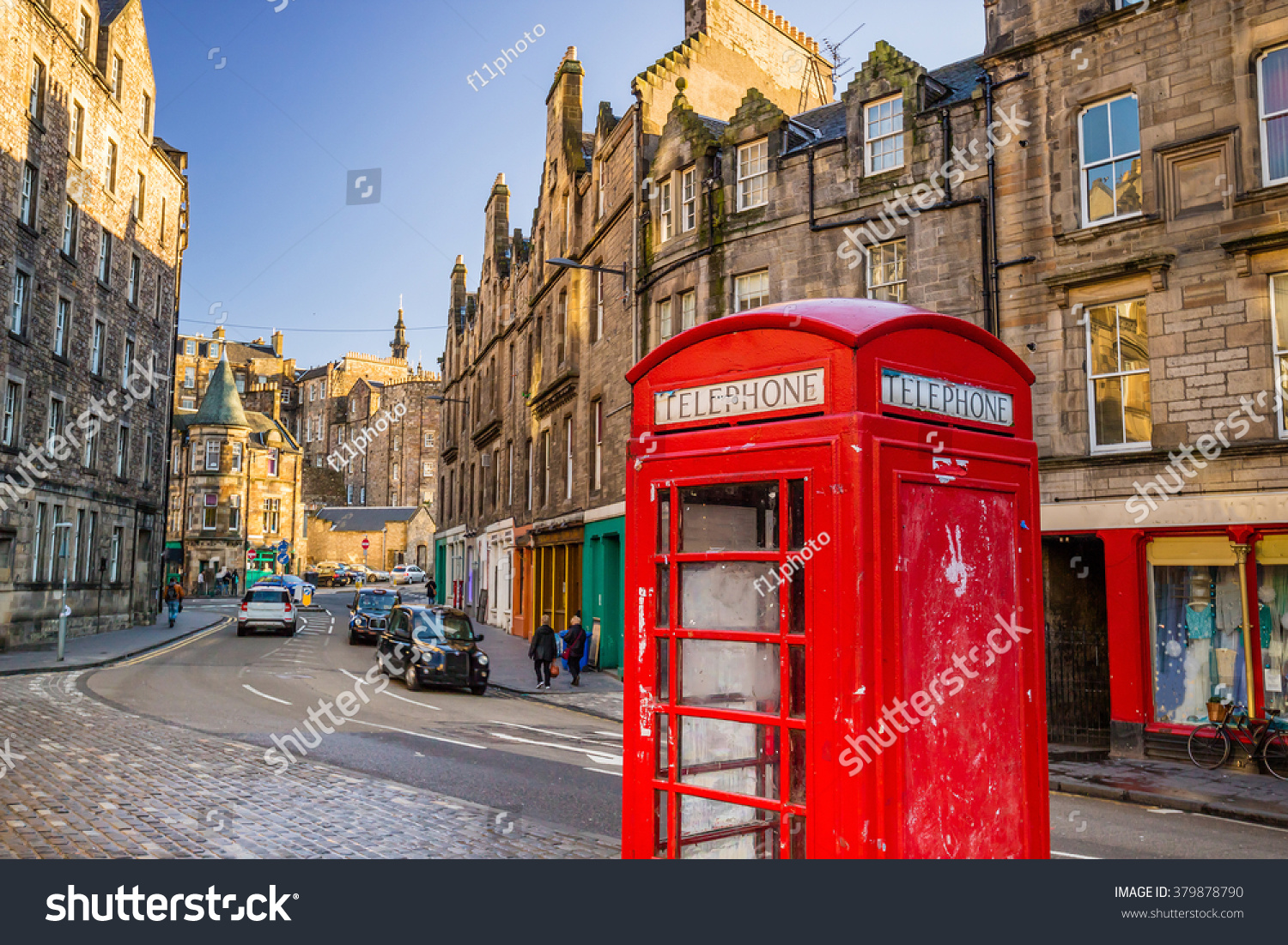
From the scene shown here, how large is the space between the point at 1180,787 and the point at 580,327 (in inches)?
822

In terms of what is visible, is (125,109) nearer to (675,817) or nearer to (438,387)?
(675,817)

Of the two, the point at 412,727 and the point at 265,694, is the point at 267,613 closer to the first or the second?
the point at 265,694

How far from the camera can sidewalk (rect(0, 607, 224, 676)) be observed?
2247 cm

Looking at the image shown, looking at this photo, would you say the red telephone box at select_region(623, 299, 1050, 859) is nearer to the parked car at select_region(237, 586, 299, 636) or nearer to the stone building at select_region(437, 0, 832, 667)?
the stone building at select_region(437, 0, 832, 667)

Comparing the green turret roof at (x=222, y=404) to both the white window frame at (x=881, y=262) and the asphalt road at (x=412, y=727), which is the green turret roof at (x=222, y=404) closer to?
the asphalt road at (x=412, y=727)

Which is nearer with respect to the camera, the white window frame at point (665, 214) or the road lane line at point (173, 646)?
the white window frame at point (665, 214)

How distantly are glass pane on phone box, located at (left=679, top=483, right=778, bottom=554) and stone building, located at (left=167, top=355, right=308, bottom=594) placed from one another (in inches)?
2921

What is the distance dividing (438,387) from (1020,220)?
295 ft

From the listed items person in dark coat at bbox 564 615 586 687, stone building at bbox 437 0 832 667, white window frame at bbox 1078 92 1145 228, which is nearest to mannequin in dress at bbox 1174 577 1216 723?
white window frame at bbox 1078 92 1145 228

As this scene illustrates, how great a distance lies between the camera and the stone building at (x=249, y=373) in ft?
349

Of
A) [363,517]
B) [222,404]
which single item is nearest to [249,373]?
[363,517]

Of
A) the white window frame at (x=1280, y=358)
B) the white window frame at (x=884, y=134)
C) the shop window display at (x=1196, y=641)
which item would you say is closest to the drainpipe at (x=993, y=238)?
the white window frame at (x=884, y=134)

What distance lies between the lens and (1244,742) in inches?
516

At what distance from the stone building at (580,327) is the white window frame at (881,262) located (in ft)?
21.5
